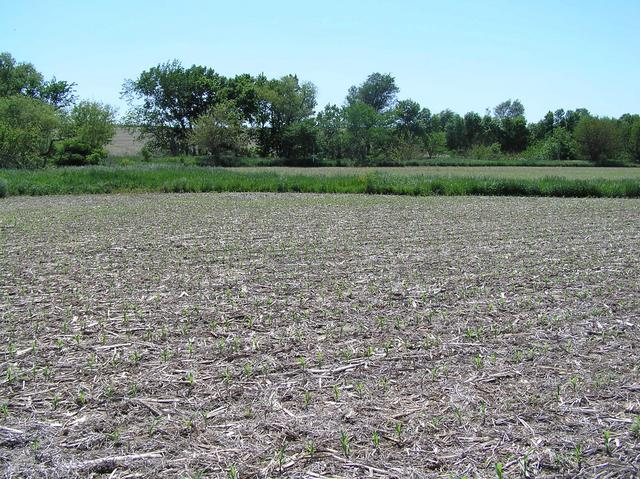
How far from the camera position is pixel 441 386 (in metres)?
5.54

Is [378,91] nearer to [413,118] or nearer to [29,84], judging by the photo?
[413,118]

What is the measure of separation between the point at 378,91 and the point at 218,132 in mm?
57494

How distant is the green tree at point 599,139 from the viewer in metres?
77.5

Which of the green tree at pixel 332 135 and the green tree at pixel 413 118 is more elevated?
the green tree at pixel 413 118

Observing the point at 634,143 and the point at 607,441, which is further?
the point at 634,143

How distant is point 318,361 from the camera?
6148 mm

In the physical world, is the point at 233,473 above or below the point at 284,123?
below

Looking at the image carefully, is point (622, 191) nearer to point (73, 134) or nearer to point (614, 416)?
point (614, 416)

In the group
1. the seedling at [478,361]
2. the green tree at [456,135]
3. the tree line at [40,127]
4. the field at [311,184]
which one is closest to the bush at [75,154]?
the tree line at [40,127]

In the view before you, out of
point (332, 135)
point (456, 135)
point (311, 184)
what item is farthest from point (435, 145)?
point (311, 184)

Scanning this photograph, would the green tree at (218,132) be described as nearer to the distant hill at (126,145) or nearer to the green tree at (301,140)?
the green tree at (301,140)

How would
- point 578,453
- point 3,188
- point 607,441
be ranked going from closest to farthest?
point 578,453 < point 607,441 < point 3,188

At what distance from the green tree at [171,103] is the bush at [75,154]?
23.7 m

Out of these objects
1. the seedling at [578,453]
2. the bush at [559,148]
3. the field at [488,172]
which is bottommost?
the seedling at [578,453]
